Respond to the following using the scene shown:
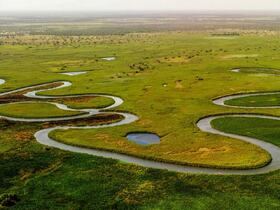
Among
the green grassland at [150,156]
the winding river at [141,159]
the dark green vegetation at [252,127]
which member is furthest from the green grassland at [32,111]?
the dark green vegetation at [252,127]

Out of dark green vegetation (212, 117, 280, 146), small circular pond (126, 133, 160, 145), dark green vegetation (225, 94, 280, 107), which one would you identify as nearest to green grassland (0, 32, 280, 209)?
small circular pond (126, 133, 160, 145)

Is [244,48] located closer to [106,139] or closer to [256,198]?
[106,139]

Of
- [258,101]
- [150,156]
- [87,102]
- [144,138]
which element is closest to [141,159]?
[150,156]

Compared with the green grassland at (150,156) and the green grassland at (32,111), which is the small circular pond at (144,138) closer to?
the green grassland at (150,156)

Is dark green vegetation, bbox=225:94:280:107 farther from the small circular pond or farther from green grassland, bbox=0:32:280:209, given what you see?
the small circular pond

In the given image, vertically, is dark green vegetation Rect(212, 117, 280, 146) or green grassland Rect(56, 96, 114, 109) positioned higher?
dark green vegetation Rect(212, 117, 280, 146)
